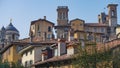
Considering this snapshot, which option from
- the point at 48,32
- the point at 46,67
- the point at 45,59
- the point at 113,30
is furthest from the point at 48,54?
the point at 113,30

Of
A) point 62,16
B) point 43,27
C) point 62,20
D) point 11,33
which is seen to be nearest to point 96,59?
point 43,27

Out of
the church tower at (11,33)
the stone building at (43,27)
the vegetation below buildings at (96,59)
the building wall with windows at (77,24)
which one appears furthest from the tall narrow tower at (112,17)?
the vegetation below buildings at (96,59)

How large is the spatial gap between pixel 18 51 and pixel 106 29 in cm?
4861

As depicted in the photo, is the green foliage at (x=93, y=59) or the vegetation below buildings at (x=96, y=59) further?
the green foliage at (x=93, y=59)

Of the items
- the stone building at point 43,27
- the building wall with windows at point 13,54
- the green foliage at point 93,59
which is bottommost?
the building wall with windows at point 13,54

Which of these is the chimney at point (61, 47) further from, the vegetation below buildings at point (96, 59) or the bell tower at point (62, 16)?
the bell tower at point (62, 16)

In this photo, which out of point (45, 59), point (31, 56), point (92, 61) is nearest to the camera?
point (92, 61)

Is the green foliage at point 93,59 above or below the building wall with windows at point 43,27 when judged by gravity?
below

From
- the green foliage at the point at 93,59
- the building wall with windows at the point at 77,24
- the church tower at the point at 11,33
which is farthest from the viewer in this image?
the building wall with windows at the point at 77,24

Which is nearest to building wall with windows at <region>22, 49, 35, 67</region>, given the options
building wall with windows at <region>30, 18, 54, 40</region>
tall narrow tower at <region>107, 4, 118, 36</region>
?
building wall with windows at <region>30, 18, 54, 40</region>

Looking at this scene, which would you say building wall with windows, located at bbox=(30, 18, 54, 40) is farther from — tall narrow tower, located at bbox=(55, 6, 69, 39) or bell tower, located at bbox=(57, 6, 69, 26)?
bell tower, located at bbox=(57, 6, 69, 26)

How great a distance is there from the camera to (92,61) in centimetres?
→ 2691

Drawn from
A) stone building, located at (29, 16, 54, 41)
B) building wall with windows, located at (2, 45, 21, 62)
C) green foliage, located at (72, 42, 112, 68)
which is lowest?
building wall with windows, located at (2, 45, 21, 62)

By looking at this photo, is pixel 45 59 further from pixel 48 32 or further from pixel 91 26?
pixel 91 26
